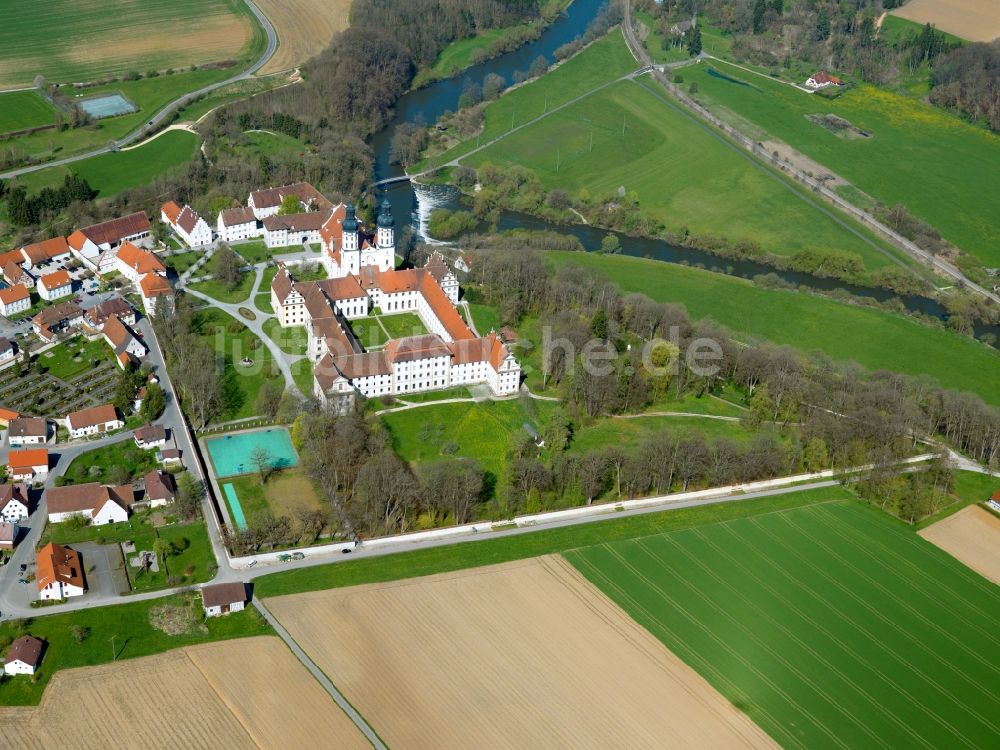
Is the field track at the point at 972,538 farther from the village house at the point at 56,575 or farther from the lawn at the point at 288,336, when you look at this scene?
the village house at the point at 56,575

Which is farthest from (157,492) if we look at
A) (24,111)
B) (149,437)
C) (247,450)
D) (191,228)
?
(24,111)

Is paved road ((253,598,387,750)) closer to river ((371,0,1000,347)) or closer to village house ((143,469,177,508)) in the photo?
village house ((143,469,177,508))

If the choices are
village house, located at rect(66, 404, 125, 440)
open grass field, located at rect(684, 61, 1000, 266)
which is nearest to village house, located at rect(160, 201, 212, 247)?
village house, located at rect(66, 404, 125, 440)

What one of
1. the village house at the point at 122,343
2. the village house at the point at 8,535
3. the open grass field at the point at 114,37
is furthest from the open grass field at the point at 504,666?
the open grass field at the point at 114,37

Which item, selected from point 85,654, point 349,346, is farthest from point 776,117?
Result: point 85,654

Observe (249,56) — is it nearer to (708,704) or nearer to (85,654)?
(85,654)
